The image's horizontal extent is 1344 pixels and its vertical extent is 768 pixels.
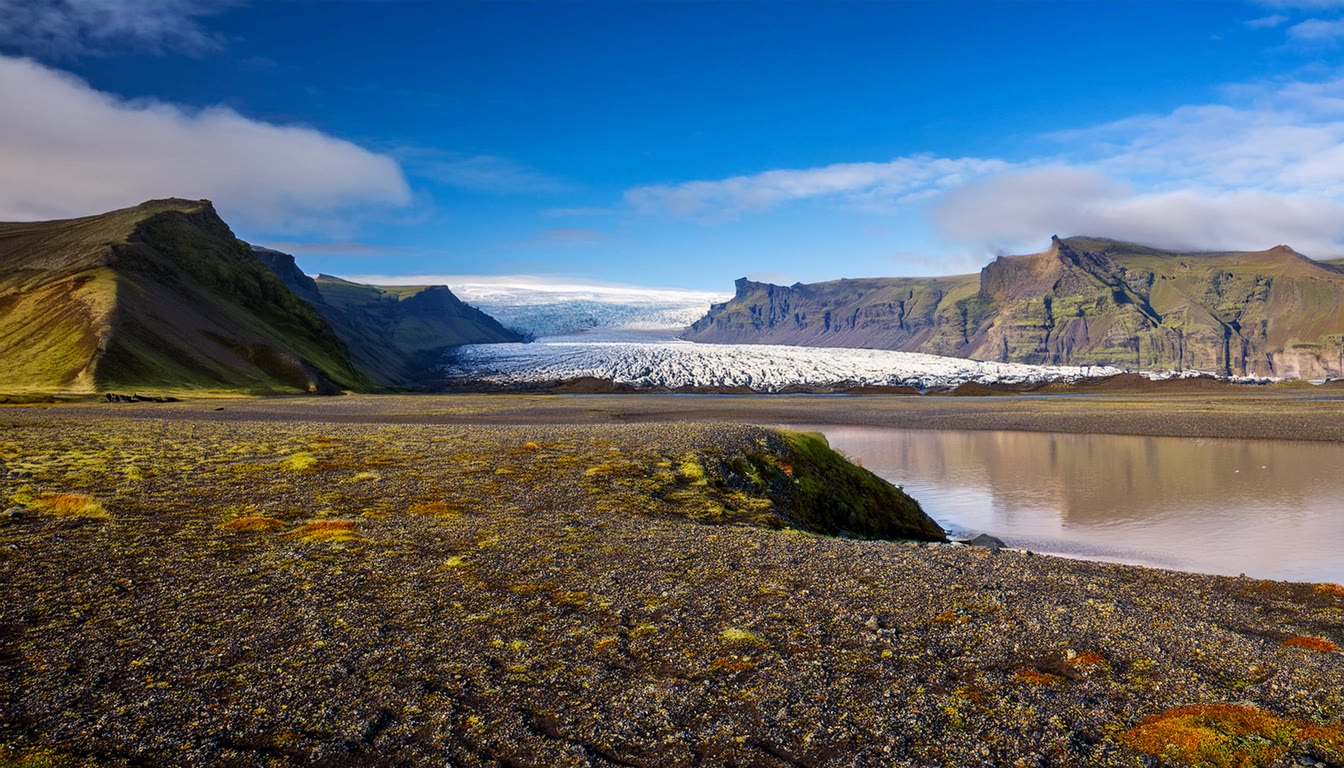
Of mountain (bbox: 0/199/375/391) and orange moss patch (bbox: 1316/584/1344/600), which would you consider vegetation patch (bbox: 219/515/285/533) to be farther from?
mountain (bbox: 0/199/375/391)

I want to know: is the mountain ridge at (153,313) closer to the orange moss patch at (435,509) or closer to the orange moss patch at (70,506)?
the orange moss patch at (70,506)

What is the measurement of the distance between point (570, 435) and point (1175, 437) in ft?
155

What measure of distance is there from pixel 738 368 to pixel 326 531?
125 meters

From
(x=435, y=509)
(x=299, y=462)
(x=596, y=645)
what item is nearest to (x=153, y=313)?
(x=299, y=462)

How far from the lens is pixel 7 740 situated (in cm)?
615

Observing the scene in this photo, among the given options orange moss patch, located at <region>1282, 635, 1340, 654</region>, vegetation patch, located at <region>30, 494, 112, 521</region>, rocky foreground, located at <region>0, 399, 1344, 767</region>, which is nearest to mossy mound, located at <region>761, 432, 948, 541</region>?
rocky foreground, located at <region>0, 399, 1344, 767</region>

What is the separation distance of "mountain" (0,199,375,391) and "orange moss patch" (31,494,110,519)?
61913 mm

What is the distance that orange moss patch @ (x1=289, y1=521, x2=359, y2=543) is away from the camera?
43.4ft

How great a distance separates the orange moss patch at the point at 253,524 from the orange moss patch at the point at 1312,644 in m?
15.9

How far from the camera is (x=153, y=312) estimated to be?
82438 mm

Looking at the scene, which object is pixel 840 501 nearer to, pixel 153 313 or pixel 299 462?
pixel 299 462

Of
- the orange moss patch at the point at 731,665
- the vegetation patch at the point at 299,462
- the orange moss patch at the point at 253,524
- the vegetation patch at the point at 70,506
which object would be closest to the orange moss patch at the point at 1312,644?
the orange moss patch at the point at 731,665

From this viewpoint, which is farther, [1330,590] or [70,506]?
[70,506]

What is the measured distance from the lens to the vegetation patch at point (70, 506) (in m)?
13.9
